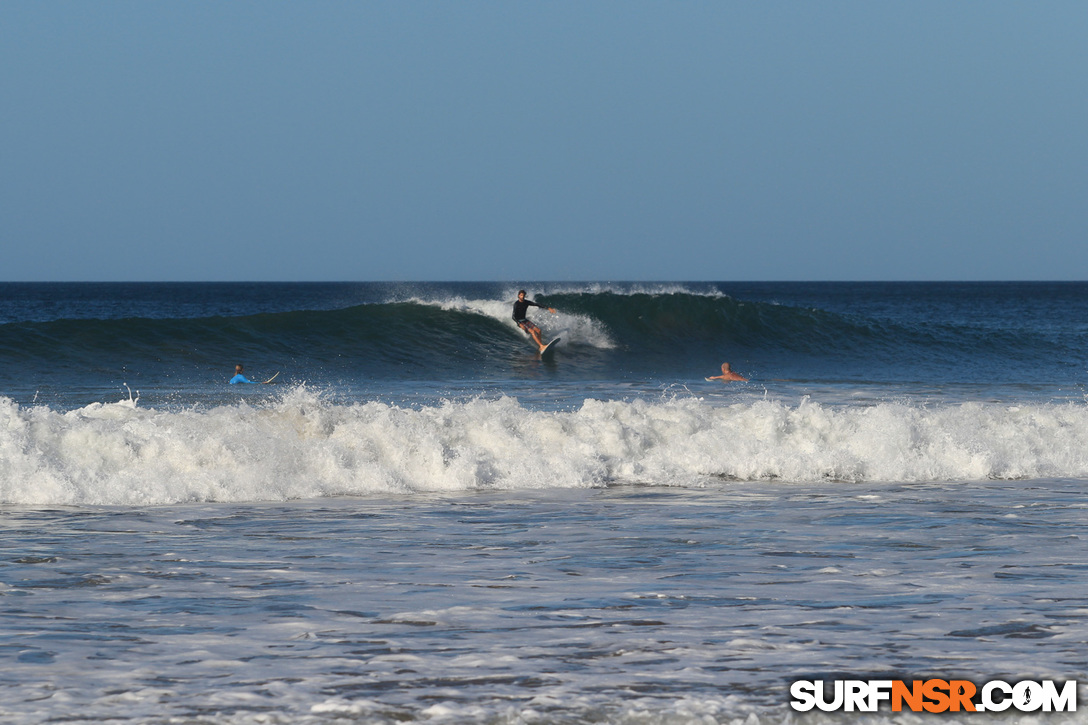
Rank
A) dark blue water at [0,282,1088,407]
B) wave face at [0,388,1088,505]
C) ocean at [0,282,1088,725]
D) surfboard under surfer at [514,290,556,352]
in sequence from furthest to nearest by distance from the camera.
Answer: surfboard under surfer at [514,290,556,352]
dark blue water at [0,282,1088,407]
wave face at [0,388,1088,505]
ocean at [0,282,1088,725]

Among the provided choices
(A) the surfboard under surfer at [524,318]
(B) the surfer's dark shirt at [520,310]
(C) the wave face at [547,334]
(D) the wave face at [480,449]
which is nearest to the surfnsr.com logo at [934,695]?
(D) the wave face at [480,449]

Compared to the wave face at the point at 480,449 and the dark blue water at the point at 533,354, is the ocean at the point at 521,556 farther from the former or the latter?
the dark blue water at the point at 533,354

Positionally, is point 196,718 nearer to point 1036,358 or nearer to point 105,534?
point 105,534

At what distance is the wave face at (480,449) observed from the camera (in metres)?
9.73

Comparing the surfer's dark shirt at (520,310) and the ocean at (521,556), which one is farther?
the surfer's dark shirt at (520,310)

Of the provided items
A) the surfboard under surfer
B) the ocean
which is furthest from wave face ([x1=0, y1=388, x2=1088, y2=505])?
the surfboard under surfer

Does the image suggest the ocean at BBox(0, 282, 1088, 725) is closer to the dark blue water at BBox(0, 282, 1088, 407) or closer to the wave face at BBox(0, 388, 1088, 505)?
the wave face at BBox(0, 388, 1088, 505)

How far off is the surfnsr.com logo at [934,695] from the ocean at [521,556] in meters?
0.07

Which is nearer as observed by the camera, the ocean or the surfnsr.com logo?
the surfnsr.com logo

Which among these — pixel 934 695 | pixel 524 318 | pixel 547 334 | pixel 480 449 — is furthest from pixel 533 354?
pixel 934 695

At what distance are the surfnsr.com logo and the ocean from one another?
7 cm

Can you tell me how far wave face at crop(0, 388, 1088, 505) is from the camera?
9727mm

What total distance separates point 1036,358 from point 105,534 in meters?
27.9

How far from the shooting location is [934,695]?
171 inches
